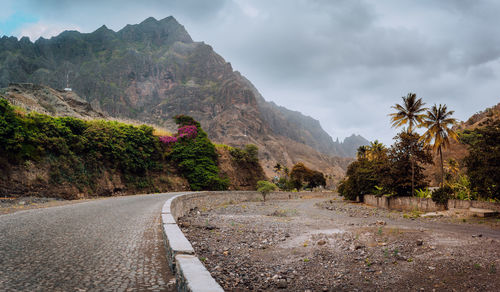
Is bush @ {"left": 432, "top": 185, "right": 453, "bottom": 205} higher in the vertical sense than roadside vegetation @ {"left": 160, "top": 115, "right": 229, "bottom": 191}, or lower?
lower

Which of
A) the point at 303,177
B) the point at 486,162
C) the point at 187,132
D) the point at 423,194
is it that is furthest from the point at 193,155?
the point at 303,177

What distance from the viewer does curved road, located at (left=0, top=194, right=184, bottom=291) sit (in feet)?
11.5

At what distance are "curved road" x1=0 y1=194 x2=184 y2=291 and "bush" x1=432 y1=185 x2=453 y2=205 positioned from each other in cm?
2041

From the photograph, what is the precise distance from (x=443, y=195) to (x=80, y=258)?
22.7 metres

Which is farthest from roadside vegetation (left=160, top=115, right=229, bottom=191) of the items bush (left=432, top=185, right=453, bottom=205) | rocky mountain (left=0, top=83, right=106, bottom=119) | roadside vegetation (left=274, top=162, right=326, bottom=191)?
roadside vegetation (left=274, top=162, right=326, bottom=191)

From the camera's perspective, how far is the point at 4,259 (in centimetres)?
429

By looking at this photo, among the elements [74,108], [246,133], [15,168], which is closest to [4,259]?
[15,168]

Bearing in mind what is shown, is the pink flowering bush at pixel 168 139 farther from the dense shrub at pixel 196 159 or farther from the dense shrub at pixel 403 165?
the dense shrub at pixel 403 165

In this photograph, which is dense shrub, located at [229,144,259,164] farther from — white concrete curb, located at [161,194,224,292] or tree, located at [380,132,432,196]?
white concrete curb, located at [161,194,224,292]

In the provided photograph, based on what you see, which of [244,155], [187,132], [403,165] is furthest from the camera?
[244,155]

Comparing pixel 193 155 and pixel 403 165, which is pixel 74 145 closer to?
pixel 193 155

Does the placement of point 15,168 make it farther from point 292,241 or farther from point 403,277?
point 403,277

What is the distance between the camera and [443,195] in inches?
759

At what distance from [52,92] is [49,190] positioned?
27858 millimetres
